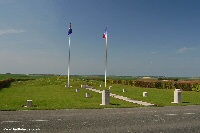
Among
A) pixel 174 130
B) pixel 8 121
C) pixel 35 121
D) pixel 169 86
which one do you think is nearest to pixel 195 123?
pixel 174 130

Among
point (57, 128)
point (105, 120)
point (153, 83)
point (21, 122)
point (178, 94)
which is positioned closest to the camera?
point (57, 128)

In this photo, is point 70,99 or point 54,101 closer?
point 54,101

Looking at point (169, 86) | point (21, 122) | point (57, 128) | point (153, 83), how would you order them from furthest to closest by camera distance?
point (153, 83) → point (169, 86) → point (21, 122) → point (57, 128)

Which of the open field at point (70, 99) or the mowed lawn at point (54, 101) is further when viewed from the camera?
the open field at point (70, 99)

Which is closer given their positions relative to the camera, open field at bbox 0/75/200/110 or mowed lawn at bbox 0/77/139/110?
mowed lawn at bbox 0/77/139/110

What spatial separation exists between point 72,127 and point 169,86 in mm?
44973

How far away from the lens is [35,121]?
39.3 ft

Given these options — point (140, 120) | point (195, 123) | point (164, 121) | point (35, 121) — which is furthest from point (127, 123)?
point (35, 121)

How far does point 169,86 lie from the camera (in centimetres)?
5309

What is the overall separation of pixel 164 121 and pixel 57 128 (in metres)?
5.23

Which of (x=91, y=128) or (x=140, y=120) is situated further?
(x=140, y=120)

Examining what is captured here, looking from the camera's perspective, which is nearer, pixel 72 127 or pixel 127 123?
pixel 72 127

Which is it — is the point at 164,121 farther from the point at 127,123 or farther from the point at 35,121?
the point at 35,121

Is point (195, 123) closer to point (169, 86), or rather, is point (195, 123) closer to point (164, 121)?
point (164, 121)
